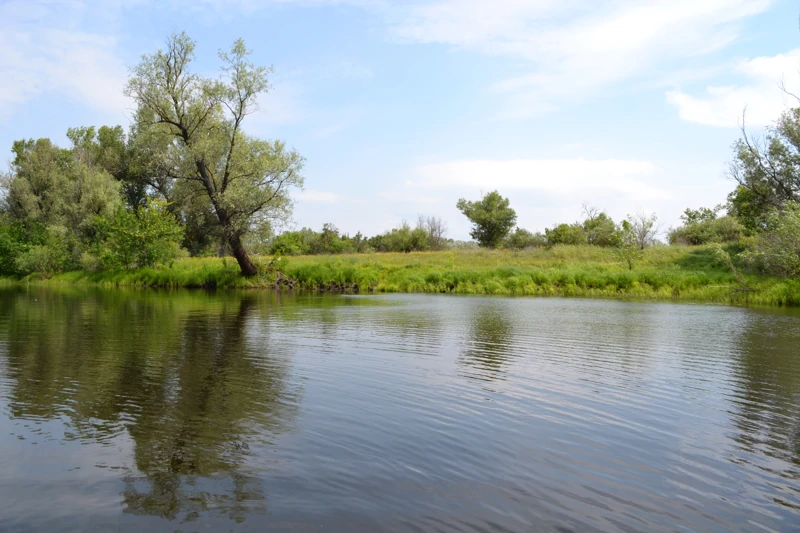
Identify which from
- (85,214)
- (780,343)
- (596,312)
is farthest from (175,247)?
(780,343)

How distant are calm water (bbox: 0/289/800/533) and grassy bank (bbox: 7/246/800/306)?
21.5 metres

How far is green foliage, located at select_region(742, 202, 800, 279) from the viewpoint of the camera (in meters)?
28.7

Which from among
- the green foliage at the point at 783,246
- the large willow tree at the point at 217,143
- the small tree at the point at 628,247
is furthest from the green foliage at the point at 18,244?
the green foliage at the point at 783,246

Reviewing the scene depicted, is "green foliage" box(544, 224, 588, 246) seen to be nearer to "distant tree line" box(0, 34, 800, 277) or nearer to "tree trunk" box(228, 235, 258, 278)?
"distant tree line" box(0, 34, 800, 277)

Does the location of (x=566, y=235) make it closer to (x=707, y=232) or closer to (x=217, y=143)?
(x=707, y=232)

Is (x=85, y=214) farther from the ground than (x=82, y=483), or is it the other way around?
(x=85, y=214)

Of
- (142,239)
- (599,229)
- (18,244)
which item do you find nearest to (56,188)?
(18,244)

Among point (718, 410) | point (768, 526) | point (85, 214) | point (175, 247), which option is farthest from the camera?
point (85, 214)

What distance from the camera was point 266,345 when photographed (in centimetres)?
1495

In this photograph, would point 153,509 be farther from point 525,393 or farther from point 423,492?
point 525,393

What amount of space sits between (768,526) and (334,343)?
11316 millimetres

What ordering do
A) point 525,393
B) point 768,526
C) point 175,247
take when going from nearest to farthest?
point 768,526, point 525,393, point 175,247

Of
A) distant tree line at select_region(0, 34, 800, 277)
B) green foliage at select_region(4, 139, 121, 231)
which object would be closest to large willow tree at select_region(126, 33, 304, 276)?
distant tree line at select_region(0, 34, 800, 277)

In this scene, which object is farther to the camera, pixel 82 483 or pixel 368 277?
pixel 368 277
